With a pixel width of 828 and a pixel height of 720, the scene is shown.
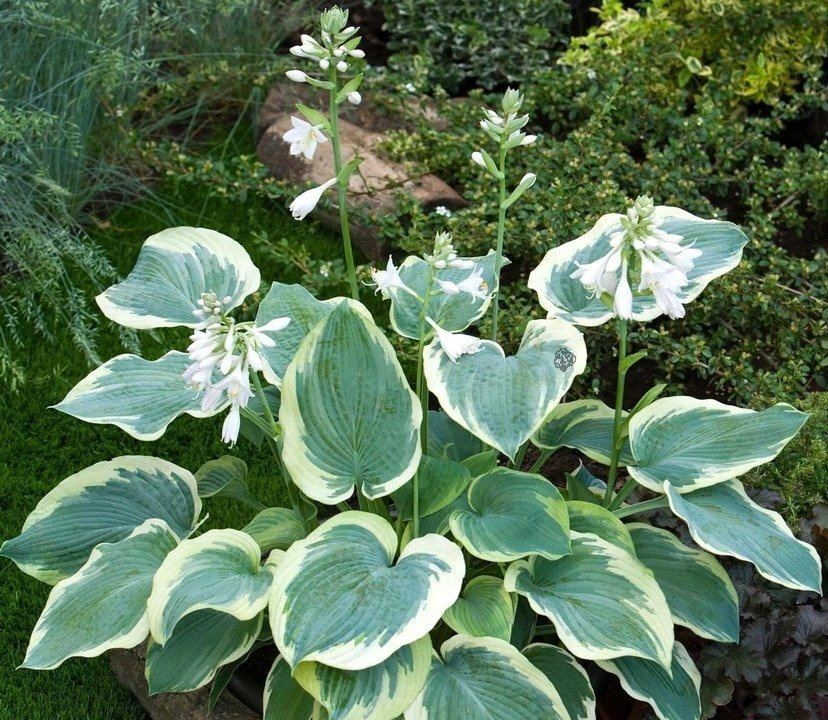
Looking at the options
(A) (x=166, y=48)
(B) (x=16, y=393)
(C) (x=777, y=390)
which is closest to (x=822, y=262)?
(C) (x=777, y=390)

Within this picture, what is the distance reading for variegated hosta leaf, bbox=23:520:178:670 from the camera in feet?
5.42

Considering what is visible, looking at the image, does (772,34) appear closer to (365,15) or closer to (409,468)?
(365,15)

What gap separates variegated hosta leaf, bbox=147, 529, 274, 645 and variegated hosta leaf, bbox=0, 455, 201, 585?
24 centimetres

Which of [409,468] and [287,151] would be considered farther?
[287,151]

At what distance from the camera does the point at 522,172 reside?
3.52 metres

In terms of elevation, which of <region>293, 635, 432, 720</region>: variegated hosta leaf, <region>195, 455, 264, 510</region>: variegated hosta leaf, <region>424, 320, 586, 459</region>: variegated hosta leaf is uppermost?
<region>424, 320, 586, 459</region>: variegated hosta leaf

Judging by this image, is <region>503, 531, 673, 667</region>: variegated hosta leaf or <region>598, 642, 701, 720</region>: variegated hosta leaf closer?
<region>503, 531, 673, 667</region>: variegated hosta leaf

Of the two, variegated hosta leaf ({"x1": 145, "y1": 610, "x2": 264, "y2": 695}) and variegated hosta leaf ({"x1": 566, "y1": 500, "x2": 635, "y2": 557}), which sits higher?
variegated hosta leaf ({"x1": 566, "y1": 500, "x2": 635, "y2": 557})

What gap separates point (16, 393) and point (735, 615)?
2.17 metres

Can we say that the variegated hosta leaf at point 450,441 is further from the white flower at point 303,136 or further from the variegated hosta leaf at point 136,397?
the white flower at point 303,136

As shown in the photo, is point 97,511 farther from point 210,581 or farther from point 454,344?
point 454,344

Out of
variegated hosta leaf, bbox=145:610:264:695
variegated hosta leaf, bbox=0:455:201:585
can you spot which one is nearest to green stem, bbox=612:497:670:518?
variegated hosta leaf, bbox=145:610:264:695

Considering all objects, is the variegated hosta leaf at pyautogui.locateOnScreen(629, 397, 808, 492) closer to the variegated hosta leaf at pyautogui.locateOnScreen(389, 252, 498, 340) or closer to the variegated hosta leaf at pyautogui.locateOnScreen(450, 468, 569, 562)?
the variegated hosta leaf at pyautogui.locateOnScreen(450, 468, 569, 562)

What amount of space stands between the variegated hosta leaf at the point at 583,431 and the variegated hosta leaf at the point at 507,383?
0.25 metres
